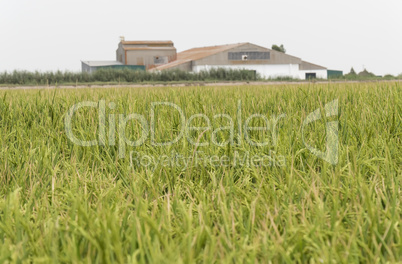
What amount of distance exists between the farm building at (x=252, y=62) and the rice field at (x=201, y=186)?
3525 centimetres

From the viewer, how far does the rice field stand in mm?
1037

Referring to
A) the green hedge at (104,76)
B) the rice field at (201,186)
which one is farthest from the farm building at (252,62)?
the rice field at (201,186)

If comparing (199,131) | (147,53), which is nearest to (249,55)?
(147,53)

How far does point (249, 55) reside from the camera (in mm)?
40438

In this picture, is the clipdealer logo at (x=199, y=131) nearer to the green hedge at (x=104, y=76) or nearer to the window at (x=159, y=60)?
the green hedge at (x=104, y=76)

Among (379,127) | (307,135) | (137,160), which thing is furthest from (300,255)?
(379,127)

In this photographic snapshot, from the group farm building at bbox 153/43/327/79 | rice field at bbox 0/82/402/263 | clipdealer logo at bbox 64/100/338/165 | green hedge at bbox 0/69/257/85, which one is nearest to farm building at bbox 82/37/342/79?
Result: farm building at bbox 153/43/327/79

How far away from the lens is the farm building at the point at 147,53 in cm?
4219

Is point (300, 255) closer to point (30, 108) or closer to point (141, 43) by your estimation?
point (30, 108)

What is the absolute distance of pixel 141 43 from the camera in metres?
43.5

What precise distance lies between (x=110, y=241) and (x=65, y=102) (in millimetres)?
2613

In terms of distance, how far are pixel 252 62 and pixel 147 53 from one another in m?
10.6

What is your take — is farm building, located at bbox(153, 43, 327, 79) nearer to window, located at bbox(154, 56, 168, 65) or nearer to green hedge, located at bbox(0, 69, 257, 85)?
window, located at bbox(154, 56, 168, 65)

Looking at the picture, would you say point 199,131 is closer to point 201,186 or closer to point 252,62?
point 201,186
